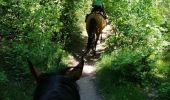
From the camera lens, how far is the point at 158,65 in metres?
11.7

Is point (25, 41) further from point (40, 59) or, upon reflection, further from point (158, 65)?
point (158, 65)

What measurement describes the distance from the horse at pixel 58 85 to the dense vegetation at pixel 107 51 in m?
4.47

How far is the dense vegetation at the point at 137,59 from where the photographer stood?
33.1ft

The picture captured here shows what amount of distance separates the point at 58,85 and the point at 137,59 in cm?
760

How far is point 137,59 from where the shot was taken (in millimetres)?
10938

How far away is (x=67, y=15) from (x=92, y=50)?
2155 mm

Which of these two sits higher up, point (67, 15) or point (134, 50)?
point (67, 15)

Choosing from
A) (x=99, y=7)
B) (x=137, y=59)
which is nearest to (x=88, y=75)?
(x=137, y=59)

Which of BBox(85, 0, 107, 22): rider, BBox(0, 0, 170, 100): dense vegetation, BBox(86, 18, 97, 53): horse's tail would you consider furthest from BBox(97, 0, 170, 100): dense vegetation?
BBox(85, 0, 107, 22): rider

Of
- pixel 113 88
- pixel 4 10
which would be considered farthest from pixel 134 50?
pixel 4 10

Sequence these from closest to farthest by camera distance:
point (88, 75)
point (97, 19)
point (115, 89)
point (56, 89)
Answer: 1. point (56, 89)
2. point (115, 89)
3. point (88, 75)
4. point (97, 19)

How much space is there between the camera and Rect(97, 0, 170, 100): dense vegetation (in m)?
10.1

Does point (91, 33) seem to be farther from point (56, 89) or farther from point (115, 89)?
point (56, 89)

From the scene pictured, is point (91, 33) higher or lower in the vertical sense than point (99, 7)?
lower
